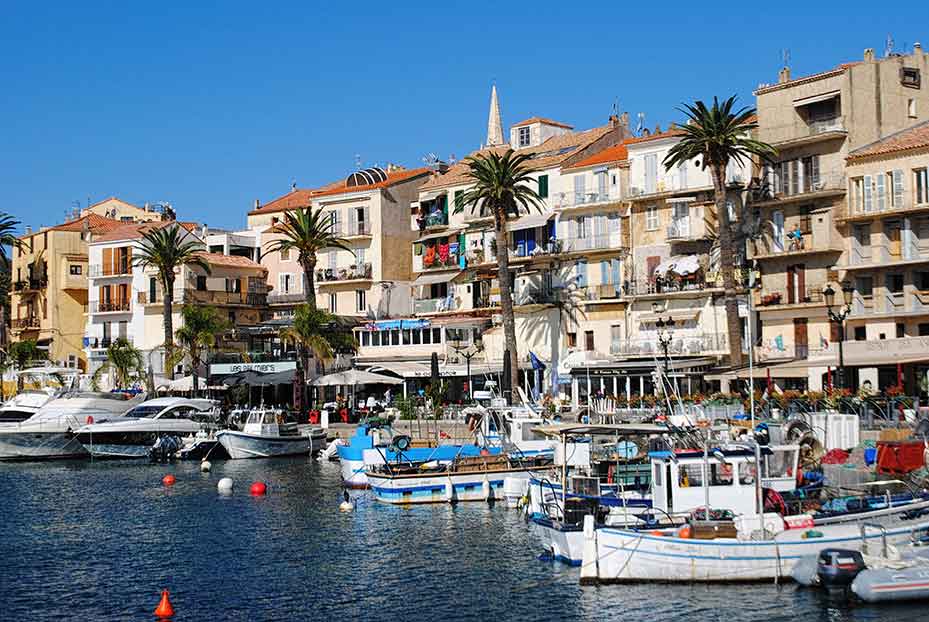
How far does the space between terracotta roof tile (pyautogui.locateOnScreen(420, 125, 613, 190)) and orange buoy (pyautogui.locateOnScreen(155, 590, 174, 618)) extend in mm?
51767

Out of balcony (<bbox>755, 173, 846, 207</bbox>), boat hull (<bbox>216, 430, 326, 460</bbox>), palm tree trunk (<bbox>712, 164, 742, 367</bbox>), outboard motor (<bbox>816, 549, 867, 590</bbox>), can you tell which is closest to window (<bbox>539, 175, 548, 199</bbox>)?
balcony (<bbox>755, 173, 846, 207</bbox>)

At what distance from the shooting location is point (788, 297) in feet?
208

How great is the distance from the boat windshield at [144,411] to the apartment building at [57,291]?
31198 millimetres

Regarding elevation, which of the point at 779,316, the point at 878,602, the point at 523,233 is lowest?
the point at 878,602

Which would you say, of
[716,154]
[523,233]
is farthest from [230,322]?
[716,154]

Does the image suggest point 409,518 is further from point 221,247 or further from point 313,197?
point 221,247

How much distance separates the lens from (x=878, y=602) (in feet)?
89.7

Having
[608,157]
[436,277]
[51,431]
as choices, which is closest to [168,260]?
[436,277]

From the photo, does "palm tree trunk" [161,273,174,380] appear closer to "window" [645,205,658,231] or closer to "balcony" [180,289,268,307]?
"balcony" [180,289,268,307]

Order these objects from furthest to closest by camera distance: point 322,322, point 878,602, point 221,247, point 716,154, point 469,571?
point 221,247, point 322,322, point 716,154, point 469,571, point 878,602

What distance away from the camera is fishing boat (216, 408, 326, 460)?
64625 mm

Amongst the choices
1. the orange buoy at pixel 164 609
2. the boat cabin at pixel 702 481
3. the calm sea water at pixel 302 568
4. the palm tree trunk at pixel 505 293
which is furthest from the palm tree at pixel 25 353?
the boat cabin at pixel 702 481

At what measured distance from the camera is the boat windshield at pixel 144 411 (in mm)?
69375

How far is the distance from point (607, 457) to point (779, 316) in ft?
73.9
